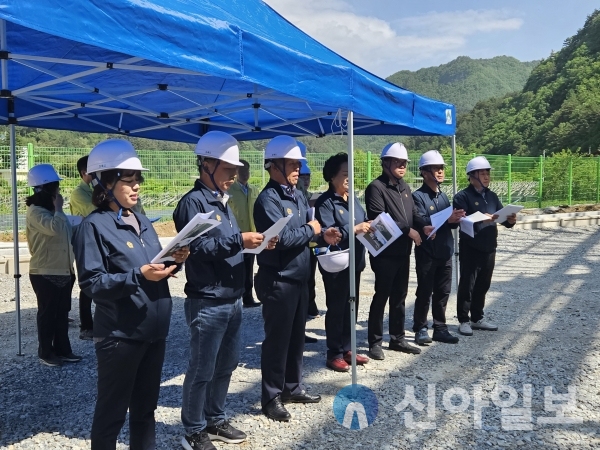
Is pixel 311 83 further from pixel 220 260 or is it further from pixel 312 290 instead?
pixel 312 290

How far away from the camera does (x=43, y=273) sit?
4785 millimetres

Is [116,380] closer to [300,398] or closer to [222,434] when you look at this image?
[222,434]

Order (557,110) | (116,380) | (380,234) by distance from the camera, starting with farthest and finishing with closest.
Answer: (557,110) → (380,234) → (116,380)

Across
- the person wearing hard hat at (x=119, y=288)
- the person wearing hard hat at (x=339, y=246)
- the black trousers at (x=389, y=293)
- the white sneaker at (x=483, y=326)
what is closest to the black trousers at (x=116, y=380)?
the person wearing hard hat at (x=119, y=288)

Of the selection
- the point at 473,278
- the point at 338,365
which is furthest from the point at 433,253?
the point at 338,365

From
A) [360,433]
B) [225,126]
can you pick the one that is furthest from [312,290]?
[360,433]

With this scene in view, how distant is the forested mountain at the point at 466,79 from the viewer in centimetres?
13325

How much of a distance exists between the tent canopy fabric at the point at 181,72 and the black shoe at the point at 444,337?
2.05 metres

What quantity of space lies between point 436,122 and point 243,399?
306 centimetres

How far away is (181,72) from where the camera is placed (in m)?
3.27

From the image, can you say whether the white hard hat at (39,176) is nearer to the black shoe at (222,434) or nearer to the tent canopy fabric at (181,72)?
the tent canopy fabric at (181,72)

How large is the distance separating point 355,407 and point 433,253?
187cm

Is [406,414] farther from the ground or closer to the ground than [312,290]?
closer to the ground

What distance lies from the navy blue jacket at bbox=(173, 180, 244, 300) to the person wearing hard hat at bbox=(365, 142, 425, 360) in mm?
1955
